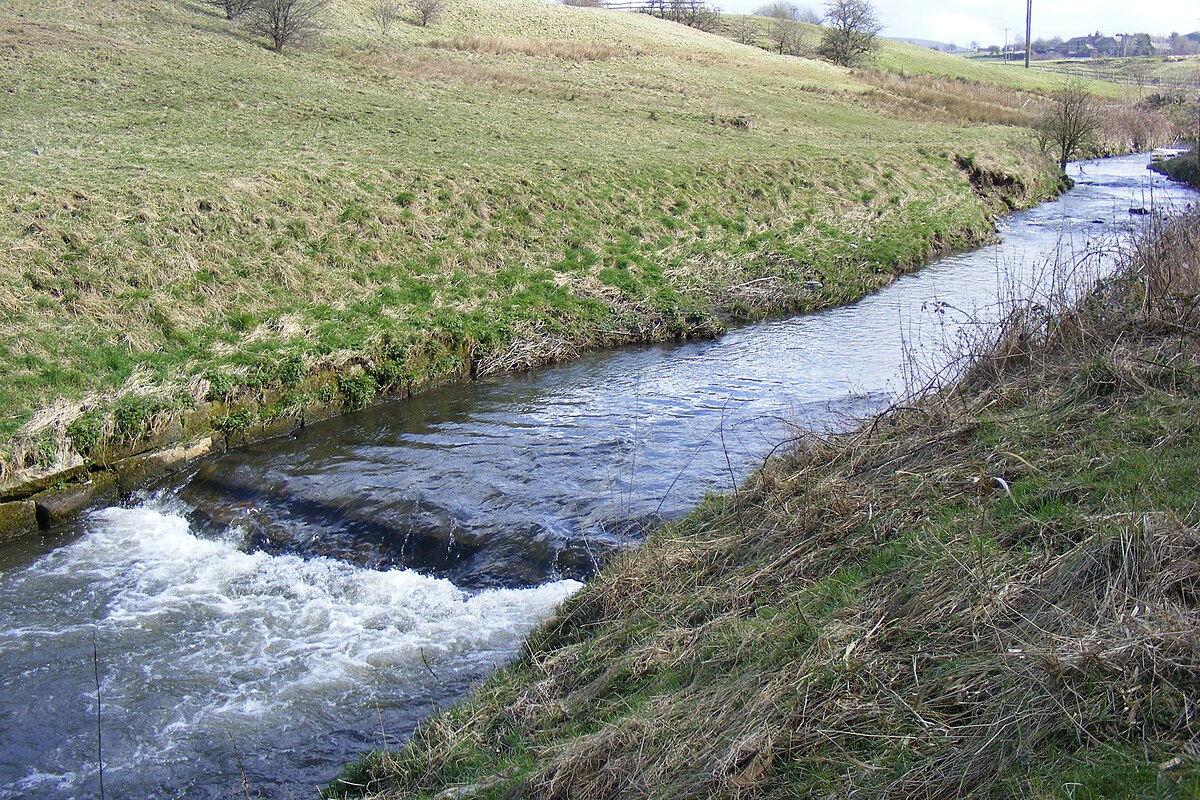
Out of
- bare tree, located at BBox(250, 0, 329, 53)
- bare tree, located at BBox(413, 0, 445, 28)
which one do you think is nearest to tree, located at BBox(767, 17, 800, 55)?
bare tree, located at BBox(413, 0, 445, 28)

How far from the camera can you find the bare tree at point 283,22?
129 feet

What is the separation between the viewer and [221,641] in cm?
788

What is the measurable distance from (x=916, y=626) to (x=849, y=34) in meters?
77.8

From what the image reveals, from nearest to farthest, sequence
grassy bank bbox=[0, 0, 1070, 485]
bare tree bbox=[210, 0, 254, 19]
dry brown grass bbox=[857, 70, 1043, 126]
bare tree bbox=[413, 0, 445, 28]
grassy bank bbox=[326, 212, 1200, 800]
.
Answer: grassy bank bbox=[326, 212, 1200, 800] → grassy bank bbox=[0, 0, 1070, 485] → bare tree bbox=[210, 0, 254, 19] → dry brown grass bbox=[857, 70, 1043, 126] → bare tree bbox=[413, 0, 445, 28]

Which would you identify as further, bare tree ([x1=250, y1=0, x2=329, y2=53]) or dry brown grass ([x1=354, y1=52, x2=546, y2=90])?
bare tree ([x1=250, y1=0, x2=329, y2=53])

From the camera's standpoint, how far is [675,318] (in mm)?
17766

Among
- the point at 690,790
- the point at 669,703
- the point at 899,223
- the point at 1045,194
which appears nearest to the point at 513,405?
the point at 669,703

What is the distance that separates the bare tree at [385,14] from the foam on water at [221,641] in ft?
A: 147

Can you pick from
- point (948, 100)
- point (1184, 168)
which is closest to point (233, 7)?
point (948, 100)

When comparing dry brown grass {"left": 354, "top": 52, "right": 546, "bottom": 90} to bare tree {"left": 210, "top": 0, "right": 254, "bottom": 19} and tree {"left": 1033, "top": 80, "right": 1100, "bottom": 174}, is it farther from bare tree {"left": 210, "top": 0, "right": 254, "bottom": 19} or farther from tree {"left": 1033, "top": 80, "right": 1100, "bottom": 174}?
tree {"left": 1033, "top": 80, "right": 1100, "bottom": 174}

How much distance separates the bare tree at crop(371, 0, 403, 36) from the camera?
50047 millimetres

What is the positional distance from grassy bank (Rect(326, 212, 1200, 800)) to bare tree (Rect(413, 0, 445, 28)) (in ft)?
171

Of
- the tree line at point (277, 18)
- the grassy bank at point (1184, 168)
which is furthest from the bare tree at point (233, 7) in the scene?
the grassy bank at point (1184, 168)

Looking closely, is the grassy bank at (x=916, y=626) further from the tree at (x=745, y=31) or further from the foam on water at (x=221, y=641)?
the tree at (x=745, y=31)
